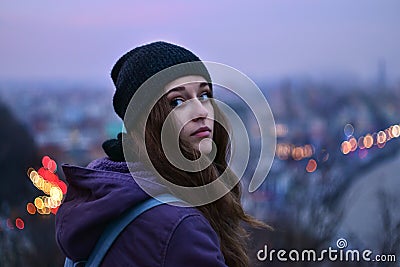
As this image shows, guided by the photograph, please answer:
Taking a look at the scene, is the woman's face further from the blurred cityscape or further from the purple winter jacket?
the blurred cityscape

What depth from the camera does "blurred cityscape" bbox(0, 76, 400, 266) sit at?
1750 millimetres

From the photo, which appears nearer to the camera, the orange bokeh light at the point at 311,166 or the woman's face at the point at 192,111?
the woman's face at the point at 192,111

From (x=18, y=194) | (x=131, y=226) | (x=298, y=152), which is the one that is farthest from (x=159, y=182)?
(x=18, y=194)

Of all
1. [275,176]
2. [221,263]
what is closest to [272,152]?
[275,176]

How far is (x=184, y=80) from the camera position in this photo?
88cm

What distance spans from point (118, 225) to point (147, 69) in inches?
9.4

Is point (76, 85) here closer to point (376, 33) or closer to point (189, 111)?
point (376, 33)

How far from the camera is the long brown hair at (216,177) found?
33.5 inches

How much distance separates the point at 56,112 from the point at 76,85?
0.11m

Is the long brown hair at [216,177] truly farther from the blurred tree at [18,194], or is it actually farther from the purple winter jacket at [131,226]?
the blurred tree at [18,194]

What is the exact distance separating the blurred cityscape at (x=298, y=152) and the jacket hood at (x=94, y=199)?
0.88 meters

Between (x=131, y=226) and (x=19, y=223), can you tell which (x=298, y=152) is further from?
(x=131, y=226)

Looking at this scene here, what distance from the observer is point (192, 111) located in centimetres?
86

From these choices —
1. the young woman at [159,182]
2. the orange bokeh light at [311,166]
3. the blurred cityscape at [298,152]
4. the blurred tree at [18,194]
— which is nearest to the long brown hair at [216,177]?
the young woman at [159,182]
